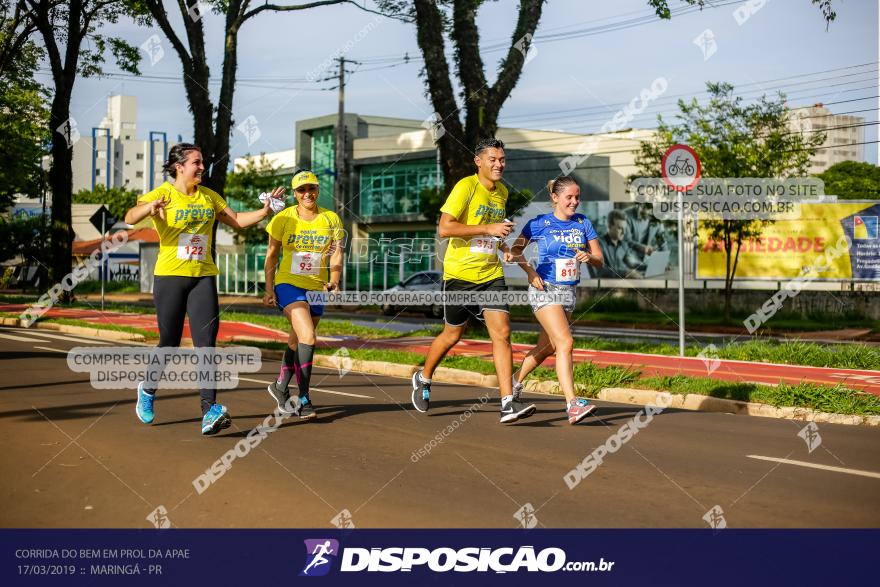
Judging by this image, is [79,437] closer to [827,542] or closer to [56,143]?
[827,542]

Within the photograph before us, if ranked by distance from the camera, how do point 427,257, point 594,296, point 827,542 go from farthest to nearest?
point 427,257, point 594,296, point 827,542

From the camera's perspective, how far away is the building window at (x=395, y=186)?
5138 cm

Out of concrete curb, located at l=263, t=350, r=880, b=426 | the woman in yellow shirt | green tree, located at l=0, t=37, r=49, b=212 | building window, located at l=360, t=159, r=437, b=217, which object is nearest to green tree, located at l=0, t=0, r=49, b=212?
green tree, located at l=0, t=37, r=49, b=212

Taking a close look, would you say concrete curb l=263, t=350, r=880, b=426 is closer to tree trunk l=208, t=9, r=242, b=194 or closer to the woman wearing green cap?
the woman wearing green cap

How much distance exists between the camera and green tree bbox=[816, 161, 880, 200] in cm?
6571

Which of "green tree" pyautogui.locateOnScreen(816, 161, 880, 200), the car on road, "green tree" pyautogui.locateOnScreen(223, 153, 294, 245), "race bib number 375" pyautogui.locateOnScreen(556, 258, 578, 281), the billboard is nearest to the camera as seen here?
"race bib number 375" pyautogui.locateOnScreen(556, 258, 578, 281)

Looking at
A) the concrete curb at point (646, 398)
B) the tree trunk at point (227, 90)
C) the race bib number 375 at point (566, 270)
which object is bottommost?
the concrete curb at point (646, 398)

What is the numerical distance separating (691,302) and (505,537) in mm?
31822

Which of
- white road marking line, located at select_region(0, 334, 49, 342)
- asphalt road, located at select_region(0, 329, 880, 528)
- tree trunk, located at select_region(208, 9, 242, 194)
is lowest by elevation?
white road marking line, located at select_region(0, 334, 49, 342)

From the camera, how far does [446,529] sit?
14.3ft

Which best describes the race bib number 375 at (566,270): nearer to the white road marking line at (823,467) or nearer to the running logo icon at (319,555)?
the white road marking line at (823,467)

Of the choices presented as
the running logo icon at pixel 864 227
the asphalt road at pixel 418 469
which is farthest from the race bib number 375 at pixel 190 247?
the running logo icon at pixel 864 227

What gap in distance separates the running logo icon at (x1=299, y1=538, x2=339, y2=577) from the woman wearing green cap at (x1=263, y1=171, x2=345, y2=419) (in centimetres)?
373

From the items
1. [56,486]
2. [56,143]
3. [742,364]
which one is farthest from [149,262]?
[56,486]
